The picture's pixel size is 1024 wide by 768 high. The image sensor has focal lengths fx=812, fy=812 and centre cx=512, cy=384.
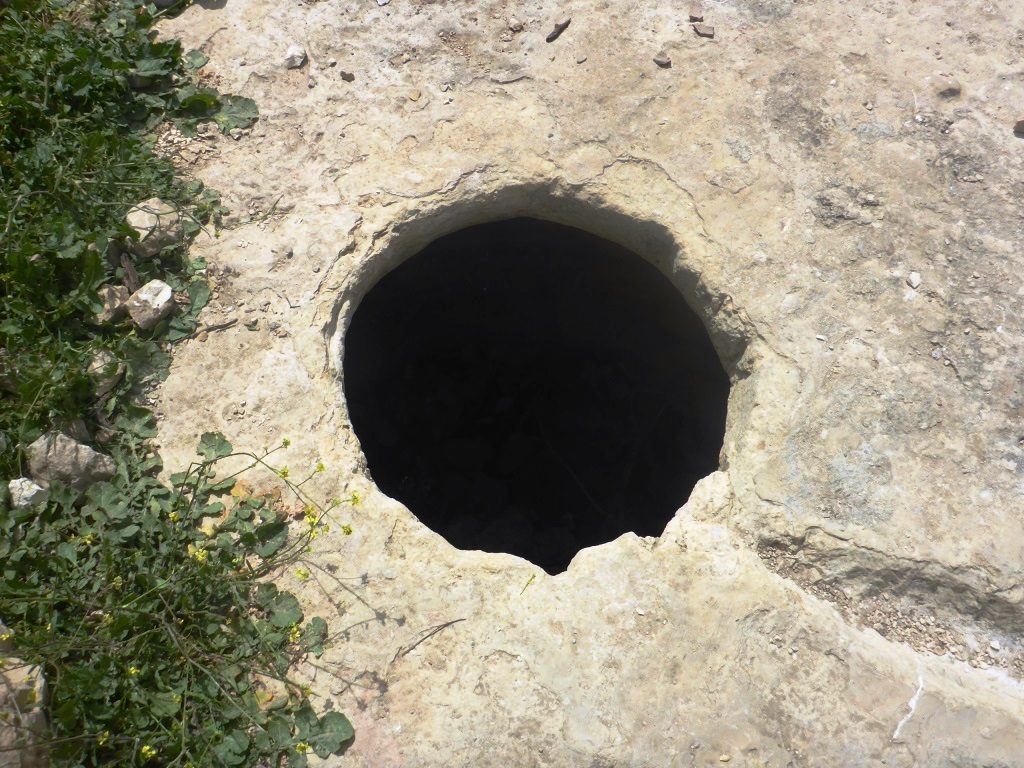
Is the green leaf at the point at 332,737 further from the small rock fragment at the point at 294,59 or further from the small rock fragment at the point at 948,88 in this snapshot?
the small rock fragment at the point at 948,88

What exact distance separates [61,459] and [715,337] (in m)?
2.21

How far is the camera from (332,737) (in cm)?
228

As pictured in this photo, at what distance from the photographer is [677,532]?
259cm

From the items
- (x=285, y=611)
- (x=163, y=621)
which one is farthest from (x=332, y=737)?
(x=163, y=621)

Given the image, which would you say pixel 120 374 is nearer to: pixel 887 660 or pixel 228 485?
pixel 228 485

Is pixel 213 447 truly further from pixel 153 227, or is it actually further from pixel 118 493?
pixel 153 227

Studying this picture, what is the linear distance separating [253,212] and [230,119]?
42 centimetres

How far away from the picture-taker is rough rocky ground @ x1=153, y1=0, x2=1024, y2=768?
239 centimetres

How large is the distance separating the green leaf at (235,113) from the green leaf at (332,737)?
2.11 meters

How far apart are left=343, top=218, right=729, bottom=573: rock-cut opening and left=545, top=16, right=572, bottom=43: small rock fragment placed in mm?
1221

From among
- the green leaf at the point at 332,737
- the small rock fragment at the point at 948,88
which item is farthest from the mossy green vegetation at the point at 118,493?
the small rock fragment at the point at 948,88

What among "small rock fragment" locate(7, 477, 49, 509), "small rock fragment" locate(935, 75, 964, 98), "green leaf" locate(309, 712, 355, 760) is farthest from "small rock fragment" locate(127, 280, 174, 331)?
"small rock fragment" locate(935, 75, 964, 98)

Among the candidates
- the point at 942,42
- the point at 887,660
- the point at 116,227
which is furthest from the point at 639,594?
the point at 942,42

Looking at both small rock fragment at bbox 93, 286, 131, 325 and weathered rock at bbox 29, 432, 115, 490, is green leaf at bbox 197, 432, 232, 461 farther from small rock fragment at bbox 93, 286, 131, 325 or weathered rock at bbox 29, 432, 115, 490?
small rock fragment at bbox 93, 286, 131, 325
